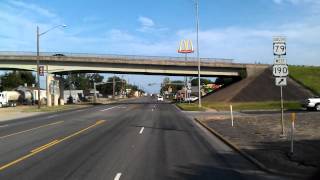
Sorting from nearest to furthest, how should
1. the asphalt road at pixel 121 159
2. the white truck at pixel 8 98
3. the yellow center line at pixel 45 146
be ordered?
the asphalt road at pixel 121 159, the yellow center line at pixel 45 146, the white truck at pixel 8 98

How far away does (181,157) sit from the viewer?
14750 mm

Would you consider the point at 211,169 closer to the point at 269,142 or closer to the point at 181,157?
the point at 181,157

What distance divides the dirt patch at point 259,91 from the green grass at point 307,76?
1.10 meters

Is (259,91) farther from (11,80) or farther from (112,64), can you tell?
(11,80)

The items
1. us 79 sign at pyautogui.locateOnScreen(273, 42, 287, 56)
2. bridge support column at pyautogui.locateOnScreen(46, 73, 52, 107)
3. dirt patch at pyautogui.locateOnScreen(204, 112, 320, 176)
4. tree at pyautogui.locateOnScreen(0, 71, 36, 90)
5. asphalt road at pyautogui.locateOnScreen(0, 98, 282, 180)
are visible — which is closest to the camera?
asphalt road at pyautogui.locateOnScreen(0, 98, 282, 180)

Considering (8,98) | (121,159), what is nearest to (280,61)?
(121,159)

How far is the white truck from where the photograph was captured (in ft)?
274

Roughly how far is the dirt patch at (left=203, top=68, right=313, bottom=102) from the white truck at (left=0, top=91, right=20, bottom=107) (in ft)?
112

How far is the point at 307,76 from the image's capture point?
82.1m

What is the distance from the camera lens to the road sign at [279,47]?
18484 mm

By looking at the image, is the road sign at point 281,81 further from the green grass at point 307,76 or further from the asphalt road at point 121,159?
the green grass at point 307,76

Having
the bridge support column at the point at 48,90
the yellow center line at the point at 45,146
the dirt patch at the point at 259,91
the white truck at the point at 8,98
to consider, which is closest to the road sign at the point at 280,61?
the yellow center line at the point at 45,146

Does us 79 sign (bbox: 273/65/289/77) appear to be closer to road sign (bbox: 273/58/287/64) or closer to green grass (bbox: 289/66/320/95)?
road sign (bbox: 273/58/287/64)

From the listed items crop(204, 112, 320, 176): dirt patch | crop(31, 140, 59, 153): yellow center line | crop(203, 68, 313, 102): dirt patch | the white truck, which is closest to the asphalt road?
crop(31, 140, 59, 153): yellow center line
